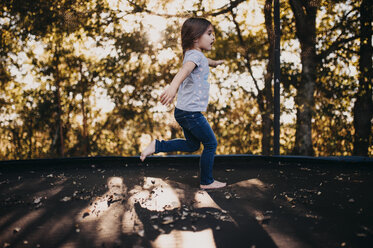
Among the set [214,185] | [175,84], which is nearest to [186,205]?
[214,185]

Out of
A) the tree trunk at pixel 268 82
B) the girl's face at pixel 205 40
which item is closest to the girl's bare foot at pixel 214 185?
the girl's face at pixel 205 40

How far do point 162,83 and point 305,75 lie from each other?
1.88 metres

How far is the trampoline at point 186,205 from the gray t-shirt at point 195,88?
1.59ft

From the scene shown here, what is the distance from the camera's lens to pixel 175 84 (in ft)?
5.49

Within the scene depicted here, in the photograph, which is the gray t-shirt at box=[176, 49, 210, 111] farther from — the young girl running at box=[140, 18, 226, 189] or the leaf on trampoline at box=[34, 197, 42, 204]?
the leaf on trampoline at box=[34, 197, 42, 204]

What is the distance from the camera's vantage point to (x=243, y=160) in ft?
A: 8.65

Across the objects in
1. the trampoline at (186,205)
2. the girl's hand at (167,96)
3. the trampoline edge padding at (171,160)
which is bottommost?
the trampoline at (186,205)

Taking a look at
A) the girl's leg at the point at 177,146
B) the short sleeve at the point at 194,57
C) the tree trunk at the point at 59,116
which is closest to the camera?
the short sleeve at the point at 194,57

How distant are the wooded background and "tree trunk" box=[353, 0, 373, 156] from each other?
0.01m

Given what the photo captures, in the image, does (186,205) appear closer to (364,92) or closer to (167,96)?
(167,96)

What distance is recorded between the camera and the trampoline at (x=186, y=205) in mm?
1076

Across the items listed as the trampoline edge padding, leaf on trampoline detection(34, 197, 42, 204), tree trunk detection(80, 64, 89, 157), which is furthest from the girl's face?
tree trunk detection(80, 64, 89, 157)

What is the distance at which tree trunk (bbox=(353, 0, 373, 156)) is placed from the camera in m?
3.98

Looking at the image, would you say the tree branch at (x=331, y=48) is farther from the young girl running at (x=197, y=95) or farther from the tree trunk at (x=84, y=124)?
the tree trunk at (x=84, y=124)
